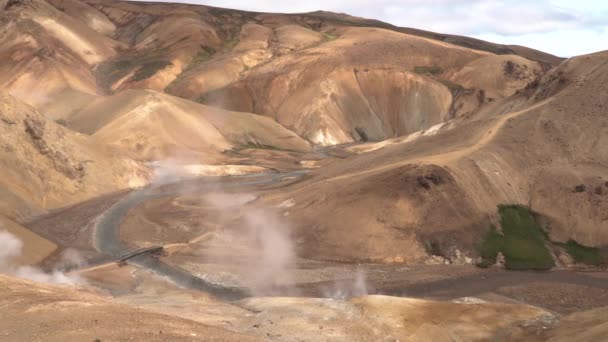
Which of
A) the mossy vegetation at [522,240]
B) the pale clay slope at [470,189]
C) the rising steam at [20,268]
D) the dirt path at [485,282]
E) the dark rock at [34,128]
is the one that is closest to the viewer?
the rising steam at [20,268]

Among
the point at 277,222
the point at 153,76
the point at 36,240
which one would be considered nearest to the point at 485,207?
the point at 277,222

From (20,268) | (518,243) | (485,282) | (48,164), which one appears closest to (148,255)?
(20,268)

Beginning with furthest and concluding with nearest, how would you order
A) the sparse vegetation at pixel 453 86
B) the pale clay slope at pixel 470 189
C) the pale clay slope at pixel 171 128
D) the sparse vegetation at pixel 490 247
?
1. the sparse vegetation at pixel 453 86
2. the pale clay slope at pixel 171 128
3. the pale clay slope at pixel 470 189
4. the sparse vegetation at pixel 490 247

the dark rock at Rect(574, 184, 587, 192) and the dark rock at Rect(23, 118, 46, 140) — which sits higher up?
the dark rock at Rect(23, 118, 46, 140)

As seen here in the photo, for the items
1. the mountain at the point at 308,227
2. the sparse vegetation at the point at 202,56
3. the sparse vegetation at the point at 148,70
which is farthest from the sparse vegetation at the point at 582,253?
the sparse vegetation at the point at 202,56

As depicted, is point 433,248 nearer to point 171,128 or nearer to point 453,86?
point 171,128

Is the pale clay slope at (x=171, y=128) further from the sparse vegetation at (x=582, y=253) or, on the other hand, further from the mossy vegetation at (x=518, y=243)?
the sparse vegetation at (x=582, y=253)

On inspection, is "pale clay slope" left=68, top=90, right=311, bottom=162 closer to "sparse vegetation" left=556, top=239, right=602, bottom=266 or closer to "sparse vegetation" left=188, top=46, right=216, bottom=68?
"sparse vegetation" left=188, top=46, right=216, bottom=68

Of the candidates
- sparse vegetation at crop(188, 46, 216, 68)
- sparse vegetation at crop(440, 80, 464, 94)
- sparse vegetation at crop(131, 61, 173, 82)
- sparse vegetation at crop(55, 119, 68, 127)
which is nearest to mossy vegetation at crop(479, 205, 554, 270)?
sparse vegetation at crop(55, 119, 68, 127)
